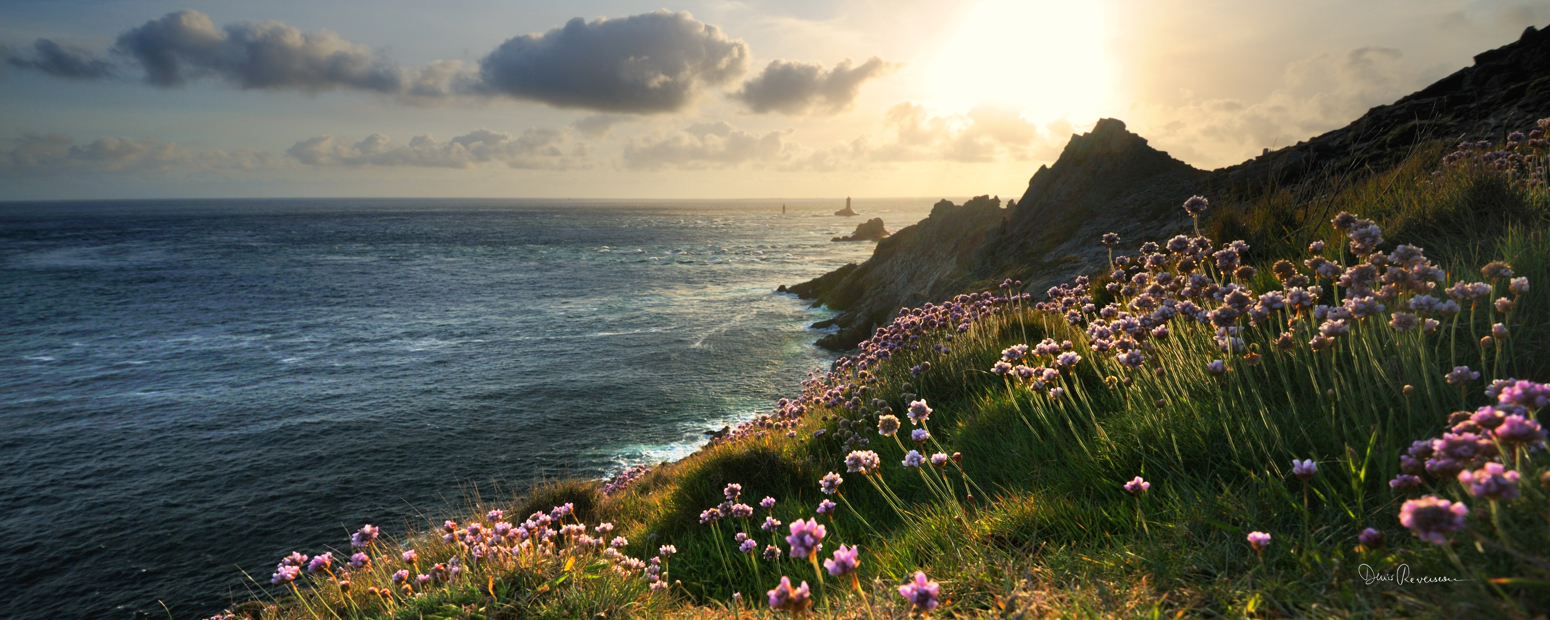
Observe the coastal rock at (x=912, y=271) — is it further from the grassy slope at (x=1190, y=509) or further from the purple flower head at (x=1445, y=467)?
the purple flower head at (x=1445, y=467)

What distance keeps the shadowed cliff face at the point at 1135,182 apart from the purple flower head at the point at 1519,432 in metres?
11.4

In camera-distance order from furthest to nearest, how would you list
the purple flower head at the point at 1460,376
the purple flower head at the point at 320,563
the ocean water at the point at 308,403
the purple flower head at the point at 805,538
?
the ocean water at the point at 308,403 → the purple flower head at the point at 320,563 → the purple flower head at the point at 1460,376 → the purple flower head at the point at 805,538

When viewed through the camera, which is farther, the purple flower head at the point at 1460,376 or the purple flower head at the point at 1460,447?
the purple flower head at the point at 1460,376

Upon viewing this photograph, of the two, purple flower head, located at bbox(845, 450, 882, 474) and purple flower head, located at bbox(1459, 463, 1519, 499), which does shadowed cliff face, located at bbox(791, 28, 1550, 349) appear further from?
purple flower head, located at bbox(1459, 463, 1519, 499)

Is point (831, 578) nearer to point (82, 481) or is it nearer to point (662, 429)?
point (662, 429)

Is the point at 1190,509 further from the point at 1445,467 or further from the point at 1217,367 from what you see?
the point at 1445,467

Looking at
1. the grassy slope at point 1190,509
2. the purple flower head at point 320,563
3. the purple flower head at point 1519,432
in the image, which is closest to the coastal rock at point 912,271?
the grassy slope at point 1190,509

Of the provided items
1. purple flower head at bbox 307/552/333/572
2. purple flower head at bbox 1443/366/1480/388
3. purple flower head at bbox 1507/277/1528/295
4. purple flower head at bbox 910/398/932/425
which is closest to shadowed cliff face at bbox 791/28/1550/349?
purple flower head at bbox 1507/277/1528/295

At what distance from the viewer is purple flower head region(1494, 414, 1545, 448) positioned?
72.3 inches

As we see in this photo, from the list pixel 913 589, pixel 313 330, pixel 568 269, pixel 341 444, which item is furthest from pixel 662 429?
pixel 568 269

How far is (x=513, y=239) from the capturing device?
12669cm

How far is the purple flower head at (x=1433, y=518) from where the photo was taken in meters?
1.76

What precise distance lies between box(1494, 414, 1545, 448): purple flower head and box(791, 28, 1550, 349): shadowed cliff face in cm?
1141

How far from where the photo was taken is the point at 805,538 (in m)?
2.67
